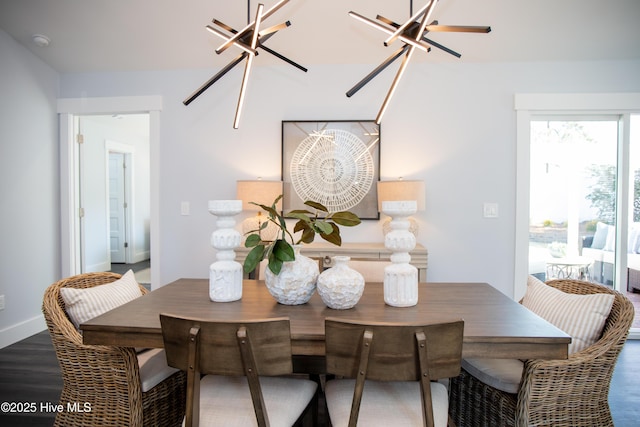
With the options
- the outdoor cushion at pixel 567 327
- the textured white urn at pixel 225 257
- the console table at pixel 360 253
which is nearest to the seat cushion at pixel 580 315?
the outdoor cushion at pixel 567 327

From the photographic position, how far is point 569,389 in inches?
55.2

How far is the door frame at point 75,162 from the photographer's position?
352 centimetres

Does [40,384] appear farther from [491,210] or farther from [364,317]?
[491,210]

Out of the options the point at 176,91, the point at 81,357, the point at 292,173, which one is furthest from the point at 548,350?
the point at 176,91

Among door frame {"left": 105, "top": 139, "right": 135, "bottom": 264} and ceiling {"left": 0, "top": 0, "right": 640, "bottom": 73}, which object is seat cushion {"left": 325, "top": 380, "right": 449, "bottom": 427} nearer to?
ceiling {"left": 0, "top": 0, "right": 640, "bottom": 73}

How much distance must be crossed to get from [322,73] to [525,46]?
1.65 meters

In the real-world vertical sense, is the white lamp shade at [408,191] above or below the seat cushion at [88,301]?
above

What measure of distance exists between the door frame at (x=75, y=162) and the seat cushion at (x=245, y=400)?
239 cm

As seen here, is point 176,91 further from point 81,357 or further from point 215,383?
point 215,383

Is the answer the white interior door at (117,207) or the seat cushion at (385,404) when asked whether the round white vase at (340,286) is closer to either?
the seat cushion at (385,404)

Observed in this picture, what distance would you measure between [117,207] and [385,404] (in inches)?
254


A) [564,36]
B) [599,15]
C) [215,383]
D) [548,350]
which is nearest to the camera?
[548,350]

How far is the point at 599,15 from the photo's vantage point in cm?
276

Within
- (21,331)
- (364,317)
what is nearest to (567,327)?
(364,317)
